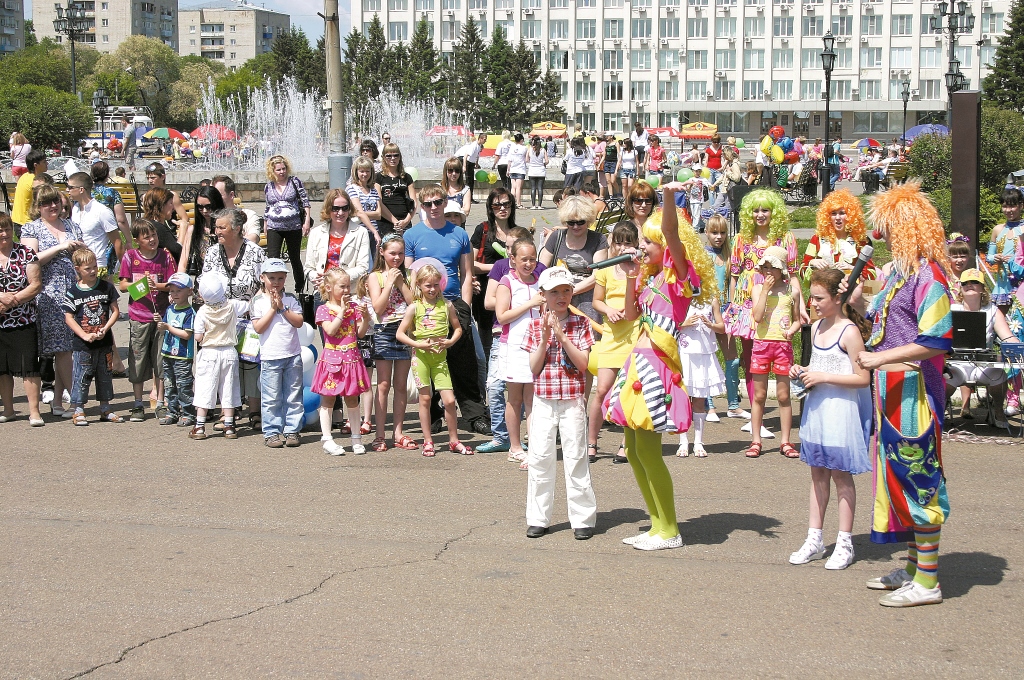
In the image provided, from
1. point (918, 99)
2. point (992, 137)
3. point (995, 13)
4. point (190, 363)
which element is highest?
point (995, 13)

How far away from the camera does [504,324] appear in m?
8.71

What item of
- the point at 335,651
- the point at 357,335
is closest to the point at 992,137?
the point at 357,335

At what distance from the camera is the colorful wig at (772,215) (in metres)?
9.49

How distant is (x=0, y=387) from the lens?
33.4 feet

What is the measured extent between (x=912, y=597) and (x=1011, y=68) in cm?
8511

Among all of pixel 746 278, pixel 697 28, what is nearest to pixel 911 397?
pixel 746 278

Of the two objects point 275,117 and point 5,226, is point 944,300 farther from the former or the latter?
point 275,117

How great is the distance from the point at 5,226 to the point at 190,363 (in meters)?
2.00

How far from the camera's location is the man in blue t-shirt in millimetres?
9758

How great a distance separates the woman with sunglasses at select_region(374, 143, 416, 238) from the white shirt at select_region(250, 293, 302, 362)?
8.90 ft

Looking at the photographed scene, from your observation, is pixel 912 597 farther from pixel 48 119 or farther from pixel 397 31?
pixel 397 31

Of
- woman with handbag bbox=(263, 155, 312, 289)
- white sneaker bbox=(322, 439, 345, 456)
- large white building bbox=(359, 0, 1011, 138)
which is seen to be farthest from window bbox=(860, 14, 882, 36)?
white sneaker bbox=(322, 439, 345, 456)

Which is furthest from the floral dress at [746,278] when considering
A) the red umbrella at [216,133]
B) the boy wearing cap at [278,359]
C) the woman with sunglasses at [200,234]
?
the red umbrella at [216,133]

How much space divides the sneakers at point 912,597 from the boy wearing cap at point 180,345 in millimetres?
6287
